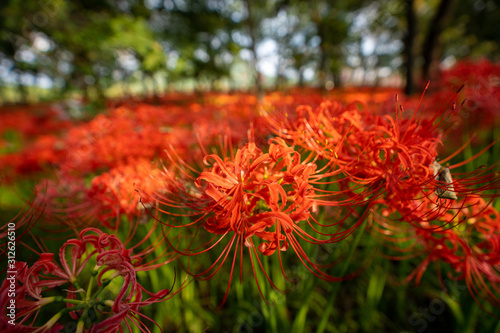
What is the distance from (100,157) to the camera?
1614 mm

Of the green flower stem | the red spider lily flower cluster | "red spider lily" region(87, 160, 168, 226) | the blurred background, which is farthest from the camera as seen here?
the blurred background

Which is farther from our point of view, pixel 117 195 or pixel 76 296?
pixel 117 195

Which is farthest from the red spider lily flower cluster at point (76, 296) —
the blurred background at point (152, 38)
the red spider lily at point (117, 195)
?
the blurred background at point (152, 38)

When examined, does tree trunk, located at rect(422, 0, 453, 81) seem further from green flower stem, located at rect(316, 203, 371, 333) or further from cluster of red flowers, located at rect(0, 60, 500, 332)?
green flower stem, located at rect(316, 203, 371, 333)

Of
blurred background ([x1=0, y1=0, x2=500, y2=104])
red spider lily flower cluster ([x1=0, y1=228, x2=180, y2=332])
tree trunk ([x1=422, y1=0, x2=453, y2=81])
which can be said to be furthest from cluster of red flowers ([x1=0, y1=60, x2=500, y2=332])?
tree trunk ([x1=422, y1=0, x2=453, y2=81])

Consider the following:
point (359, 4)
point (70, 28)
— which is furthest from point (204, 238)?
point (359, 4)

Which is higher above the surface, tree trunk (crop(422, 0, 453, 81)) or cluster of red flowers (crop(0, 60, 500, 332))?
tree trunk (crop(422, 0, 453, 81))

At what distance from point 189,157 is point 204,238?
515mm

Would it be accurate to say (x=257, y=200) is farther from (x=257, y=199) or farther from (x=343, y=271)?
(x=343, y=271)

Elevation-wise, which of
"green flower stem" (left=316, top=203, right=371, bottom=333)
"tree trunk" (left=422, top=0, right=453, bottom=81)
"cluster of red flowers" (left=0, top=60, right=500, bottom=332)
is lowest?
"green flower stem" (left=316, top=203, right=371, bottom=333)

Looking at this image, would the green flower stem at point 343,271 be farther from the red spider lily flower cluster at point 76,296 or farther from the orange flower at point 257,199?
the red spider lily flower cluster at point 76,296

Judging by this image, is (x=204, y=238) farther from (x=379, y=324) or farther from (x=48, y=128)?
(x=48, y=128)

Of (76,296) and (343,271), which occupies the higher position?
(76,296)

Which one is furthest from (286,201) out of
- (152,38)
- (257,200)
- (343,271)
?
(152,38)
